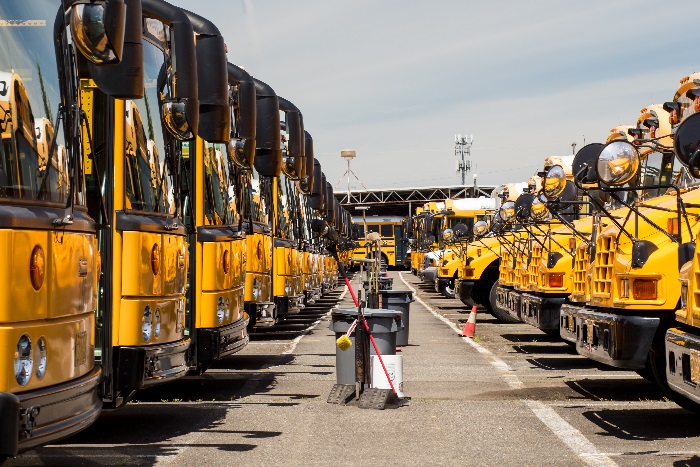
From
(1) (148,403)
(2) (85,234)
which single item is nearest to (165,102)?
(2) (85,234)

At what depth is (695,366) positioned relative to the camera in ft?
22.1

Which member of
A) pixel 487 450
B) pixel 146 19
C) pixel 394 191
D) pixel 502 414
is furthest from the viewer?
pixel 394 191

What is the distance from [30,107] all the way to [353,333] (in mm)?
5297

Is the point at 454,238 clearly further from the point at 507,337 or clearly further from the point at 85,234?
the point at 85,234

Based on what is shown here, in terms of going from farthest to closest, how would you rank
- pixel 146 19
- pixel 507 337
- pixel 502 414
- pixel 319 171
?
pixel 319 171, pixel 507 337, pixel 502 414, pixel 146 19

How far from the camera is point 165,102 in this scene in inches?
275

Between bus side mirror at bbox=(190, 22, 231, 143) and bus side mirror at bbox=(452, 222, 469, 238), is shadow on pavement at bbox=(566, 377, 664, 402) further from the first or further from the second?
bus side mirror at bbox=(452, 222, 469, 238)

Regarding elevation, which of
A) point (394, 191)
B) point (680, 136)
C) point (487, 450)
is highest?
point (394, 191)

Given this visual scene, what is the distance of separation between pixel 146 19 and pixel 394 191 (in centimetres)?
7424

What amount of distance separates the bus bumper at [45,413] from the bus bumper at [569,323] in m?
5.27

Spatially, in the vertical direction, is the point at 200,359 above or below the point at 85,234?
below

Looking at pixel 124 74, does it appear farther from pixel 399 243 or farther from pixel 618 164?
pixel 399 243

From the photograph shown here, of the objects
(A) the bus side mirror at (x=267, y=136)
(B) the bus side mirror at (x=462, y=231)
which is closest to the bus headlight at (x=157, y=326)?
(A) the bus side mirror at (x=267, y=136)

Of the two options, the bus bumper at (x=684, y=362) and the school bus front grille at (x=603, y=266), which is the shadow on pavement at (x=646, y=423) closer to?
the school bus front grille at (x=603, y=266)
